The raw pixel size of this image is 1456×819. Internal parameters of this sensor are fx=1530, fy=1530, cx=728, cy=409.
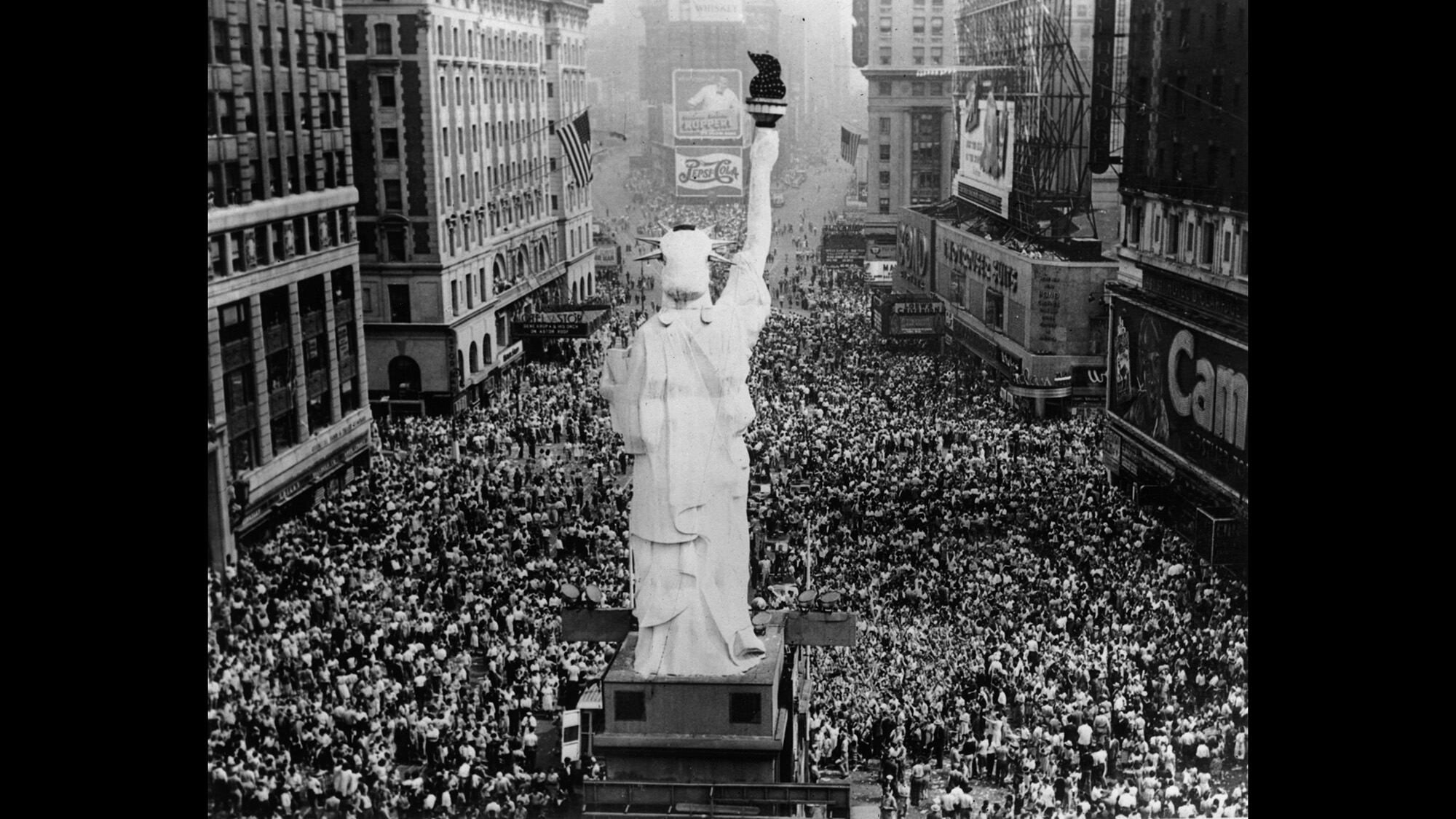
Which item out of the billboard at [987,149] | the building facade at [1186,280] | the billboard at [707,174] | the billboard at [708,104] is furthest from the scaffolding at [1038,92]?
the billboard at [707,174]

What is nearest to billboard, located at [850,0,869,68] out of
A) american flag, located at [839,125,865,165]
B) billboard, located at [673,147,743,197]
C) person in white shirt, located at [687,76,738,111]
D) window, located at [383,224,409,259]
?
american flag, located at [839,125,865,165]

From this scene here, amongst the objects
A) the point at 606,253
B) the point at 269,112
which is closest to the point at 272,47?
the point at 269,112

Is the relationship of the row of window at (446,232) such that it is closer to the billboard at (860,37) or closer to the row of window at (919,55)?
the billboard at (860,37)

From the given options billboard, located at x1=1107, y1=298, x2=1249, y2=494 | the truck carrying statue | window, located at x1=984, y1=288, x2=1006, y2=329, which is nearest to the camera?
the truck carrying statue

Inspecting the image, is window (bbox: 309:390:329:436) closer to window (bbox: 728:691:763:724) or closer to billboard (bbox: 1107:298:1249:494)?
window (bbox: 728:691:763:724)

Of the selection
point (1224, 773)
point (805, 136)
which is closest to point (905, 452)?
point (805, 136)
